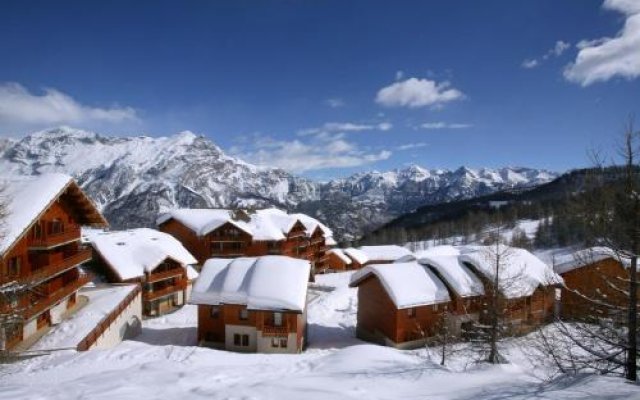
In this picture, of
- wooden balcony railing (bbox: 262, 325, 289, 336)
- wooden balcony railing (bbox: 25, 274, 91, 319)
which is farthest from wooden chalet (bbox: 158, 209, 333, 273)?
wooden balcony railing (bbox: 25, 274, 91, 319)

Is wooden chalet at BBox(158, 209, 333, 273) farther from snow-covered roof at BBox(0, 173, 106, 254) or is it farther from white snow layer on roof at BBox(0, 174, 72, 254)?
white snow layer on roof at BBox(0, 174, 72, 254)

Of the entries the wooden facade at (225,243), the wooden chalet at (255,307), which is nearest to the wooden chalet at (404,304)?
the wooden chalet at (255,307)

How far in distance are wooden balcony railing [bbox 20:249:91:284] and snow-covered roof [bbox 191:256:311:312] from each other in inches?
385

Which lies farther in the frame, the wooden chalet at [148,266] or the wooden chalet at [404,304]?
the wooden chalet at [148,266]

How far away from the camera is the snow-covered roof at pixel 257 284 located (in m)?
33.8

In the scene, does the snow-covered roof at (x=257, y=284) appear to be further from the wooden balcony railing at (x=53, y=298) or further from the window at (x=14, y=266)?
the window at (x=14, y=266)

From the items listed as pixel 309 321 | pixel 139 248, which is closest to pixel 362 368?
pixel 309 321

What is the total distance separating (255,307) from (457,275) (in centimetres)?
1790

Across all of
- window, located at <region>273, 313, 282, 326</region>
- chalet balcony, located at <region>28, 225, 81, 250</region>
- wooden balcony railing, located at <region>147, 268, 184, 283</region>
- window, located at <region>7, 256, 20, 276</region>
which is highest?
chalet balcony, located at <region>28, 225, 81, 250</region>

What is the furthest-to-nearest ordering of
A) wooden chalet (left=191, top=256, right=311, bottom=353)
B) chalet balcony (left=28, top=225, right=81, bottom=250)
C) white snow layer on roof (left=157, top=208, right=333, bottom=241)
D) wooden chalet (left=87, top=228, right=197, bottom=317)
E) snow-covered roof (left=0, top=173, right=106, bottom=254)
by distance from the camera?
white snow layer on roof (left=157, top=208, right=333, bottom=241) → wooden chalet (left=87, top=228, right=197, bottom=317) → wooden chalet (left=191, top=256, right=311, bottom=353) → chalet balcony (left=28, top=225, right=81, bottom=250) → snow-covered roof (left=0, top=173, right=106, bottom=254)

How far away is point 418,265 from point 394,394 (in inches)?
998

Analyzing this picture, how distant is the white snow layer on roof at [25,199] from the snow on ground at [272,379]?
24.3 ft

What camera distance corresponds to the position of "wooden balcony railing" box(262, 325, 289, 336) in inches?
1337

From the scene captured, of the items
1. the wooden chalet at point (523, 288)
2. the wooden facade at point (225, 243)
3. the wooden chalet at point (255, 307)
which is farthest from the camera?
the wooden facade at point (225, 243)
